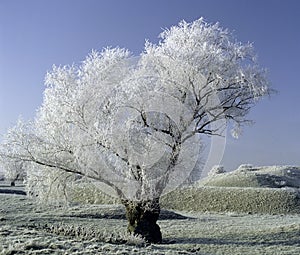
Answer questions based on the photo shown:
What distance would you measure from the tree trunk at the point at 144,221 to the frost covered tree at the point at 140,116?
0.05m

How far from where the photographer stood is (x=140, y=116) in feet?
73.8

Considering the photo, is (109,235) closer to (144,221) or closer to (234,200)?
(144,221)

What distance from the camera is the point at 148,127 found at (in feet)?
74.3

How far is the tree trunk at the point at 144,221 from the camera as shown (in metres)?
23.7

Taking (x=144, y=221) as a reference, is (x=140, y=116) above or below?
above

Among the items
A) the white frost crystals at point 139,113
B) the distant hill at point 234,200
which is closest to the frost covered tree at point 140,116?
the white frost crystals at point 139,113

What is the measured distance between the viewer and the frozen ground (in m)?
15.5

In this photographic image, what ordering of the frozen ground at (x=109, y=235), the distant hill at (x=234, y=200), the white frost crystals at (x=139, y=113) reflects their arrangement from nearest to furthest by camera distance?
the frozen ground at (x=109, y=235) < the white frost crystals at (x=139, y=113) < the distant hill at (x=234, y=200)

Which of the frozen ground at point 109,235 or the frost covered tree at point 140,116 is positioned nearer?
the frozen ground at point 109,235

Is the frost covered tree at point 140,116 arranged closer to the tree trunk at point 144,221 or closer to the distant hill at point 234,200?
the tree trunk at point 144,221

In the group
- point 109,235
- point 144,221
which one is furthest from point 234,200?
point 109,235

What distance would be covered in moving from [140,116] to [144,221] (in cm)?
567

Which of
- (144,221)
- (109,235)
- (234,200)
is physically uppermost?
(234,200)

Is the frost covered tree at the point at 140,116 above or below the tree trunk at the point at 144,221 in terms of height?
above
